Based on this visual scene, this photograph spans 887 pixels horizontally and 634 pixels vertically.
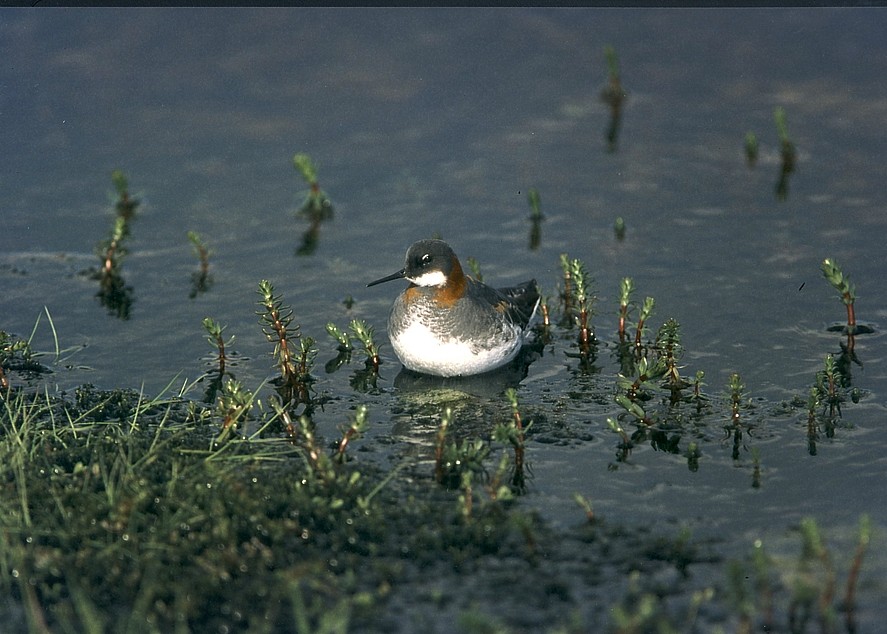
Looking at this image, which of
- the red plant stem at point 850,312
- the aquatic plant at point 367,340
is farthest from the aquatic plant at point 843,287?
the aquatic plant at point 367,340

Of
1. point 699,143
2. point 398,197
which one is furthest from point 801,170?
point 398,197

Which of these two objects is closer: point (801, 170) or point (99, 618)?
point (99, 618)

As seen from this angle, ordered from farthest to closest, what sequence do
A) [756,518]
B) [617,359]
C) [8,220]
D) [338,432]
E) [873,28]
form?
[873,28]
[8,220]
[617,359]
[338,432]
[756,518]

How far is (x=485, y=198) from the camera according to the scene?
43.1ft

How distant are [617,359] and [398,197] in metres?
3.85

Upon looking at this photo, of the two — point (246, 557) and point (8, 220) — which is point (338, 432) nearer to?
point (246, 557)

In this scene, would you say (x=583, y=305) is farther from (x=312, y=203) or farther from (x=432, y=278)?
(x=312, y=203)

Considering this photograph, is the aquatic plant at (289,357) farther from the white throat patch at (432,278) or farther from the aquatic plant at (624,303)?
the aquatic plant at (624,303)

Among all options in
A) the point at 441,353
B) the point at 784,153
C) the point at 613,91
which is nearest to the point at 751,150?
the point at 784,153

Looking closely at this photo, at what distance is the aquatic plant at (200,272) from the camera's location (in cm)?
1159

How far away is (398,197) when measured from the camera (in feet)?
43.2

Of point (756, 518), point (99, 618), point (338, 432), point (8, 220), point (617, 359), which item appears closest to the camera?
point (99, 618)

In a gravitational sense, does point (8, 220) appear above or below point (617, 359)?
above

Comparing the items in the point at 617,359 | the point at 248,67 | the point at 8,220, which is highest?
the point at 248,67
